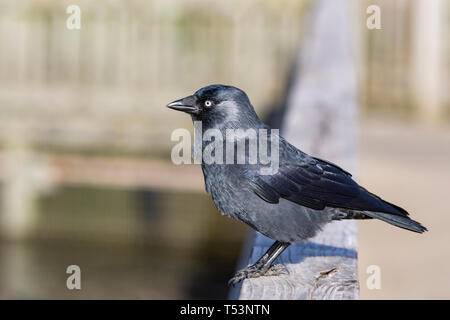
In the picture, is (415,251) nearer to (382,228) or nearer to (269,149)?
(382,228)

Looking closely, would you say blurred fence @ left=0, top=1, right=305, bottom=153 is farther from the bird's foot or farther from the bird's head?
the bird's foot

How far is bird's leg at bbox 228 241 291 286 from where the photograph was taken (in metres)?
2.78

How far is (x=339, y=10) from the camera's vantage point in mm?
6988

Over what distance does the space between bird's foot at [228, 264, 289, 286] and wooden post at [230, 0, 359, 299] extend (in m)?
0.03

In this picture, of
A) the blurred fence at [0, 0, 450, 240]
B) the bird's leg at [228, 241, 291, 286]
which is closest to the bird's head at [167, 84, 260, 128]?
the bird's leg at [228, 241, 291, 286]

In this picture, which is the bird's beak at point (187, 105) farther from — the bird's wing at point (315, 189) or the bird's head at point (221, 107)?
the bird's wing at point (315, 189)

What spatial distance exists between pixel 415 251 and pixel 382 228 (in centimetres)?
76

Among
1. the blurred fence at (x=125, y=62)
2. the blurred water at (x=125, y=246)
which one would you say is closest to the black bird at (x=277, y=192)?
the blurred water at (x=125, y=246)

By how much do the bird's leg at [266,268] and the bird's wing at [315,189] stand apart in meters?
0.18

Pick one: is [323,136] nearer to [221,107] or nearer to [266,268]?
[221,107]

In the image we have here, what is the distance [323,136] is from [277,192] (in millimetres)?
1429

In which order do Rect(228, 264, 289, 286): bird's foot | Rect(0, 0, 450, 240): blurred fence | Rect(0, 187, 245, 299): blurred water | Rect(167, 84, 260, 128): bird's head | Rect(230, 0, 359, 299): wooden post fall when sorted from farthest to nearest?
Rect(0, 0, 450, 240): blurred fence, Rect(0, 187, 245, 299): blurred water, Rect(167, 84, 260, 128): bird's head, Rect(228, 264, 289, 286): bird's foot, Rect(230, 0, 359, 299): wooden post

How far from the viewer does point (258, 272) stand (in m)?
2.79

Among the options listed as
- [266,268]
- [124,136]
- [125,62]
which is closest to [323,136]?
[266,268]
